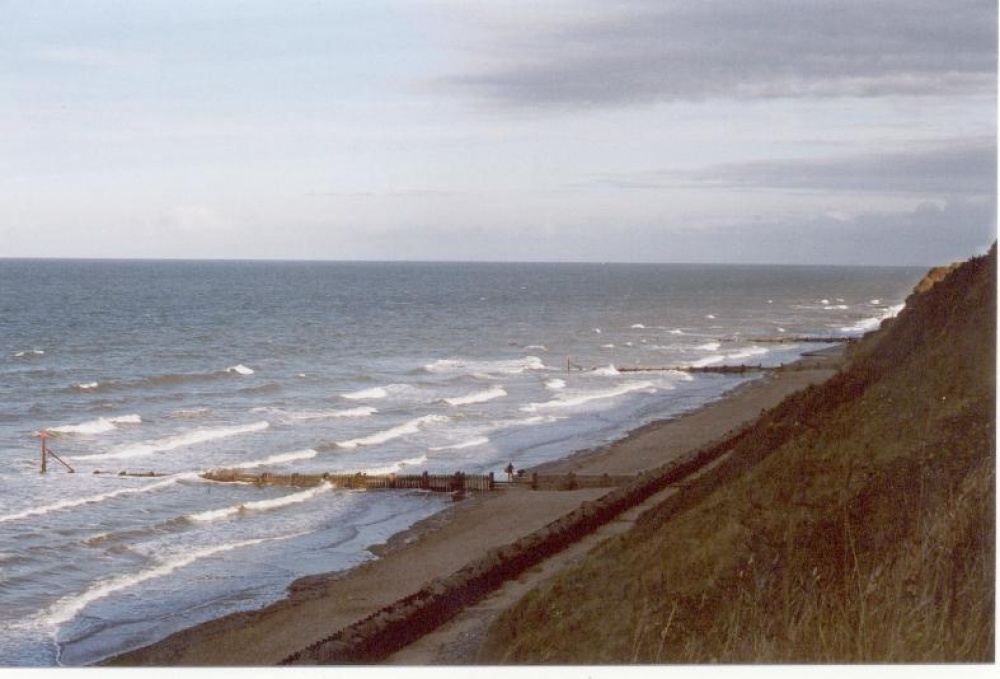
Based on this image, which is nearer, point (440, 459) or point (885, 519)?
point (885, 519)

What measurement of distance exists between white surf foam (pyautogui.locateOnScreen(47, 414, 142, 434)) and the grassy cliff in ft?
94.8

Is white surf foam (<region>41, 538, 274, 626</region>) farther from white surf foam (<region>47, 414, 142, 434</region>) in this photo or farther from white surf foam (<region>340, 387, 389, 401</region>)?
white surf foam (<region>340, 387, 389, 401</region>)

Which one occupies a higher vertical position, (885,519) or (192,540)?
(885,519)

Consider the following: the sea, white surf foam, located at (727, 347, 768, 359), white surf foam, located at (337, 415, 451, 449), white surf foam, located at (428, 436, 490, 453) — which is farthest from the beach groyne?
A: white surf foam, located at (727, 347, 768, 359)

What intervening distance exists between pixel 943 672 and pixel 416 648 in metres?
11.1

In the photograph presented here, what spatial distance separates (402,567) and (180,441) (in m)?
19.6

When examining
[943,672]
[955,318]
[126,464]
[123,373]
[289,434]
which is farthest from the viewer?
[123,373]

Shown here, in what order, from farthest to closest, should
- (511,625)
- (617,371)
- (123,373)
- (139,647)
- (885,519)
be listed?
(617,371) → (123,373) → (139,647) → (511,625) → (885,519)

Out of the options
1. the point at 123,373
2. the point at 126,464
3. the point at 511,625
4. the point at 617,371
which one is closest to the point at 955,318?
the point at 511,625

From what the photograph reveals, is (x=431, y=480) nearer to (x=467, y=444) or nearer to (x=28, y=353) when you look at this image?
(x=467, y=444)

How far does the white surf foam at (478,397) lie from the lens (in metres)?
53.4

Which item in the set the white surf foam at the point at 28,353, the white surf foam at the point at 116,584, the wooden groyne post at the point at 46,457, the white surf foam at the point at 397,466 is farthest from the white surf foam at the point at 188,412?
the white surf foam at the point at 28,353

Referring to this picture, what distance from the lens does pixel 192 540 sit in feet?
91.8

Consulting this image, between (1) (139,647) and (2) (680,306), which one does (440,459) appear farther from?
(2) (680,306)
